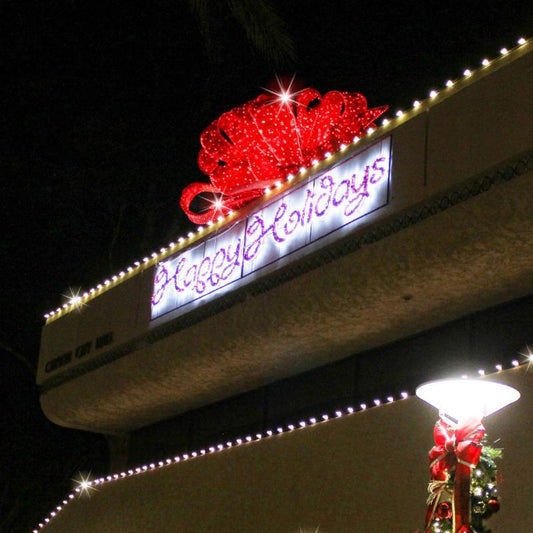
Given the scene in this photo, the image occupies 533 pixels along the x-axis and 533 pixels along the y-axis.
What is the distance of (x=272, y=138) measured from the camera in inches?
526

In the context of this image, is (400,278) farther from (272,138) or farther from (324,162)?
(272,138)

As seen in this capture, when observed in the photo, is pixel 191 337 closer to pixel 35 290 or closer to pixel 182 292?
pixel 182 292

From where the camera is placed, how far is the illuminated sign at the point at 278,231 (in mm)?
11125

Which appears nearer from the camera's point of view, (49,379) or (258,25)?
(258,25)

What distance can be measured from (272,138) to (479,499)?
671 centimetres

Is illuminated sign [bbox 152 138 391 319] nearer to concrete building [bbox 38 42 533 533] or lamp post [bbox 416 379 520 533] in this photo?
concrete building [bbox 38 42 533 533]

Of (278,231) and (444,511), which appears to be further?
(278,231)

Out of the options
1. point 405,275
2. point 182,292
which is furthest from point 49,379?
point 405,275

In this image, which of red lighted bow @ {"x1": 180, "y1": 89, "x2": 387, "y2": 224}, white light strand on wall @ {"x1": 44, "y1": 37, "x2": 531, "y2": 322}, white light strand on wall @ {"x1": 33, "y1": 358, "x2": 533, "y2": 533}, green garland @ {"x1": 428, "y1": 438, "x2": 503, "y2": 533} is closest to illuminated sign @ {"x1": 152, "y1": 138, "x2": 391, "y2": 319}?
white light strand on wall @ {"x1": 44, "y1": 37, "x2": 531, "y2": 322}

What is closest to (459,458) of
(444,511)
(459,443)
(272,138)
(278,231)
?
(459,443)

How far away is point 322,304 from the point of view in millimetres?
11281

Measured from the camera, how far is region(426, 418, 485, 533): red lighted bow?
7695 millimetres

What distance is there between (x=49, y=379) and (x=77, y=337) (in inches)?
37.9

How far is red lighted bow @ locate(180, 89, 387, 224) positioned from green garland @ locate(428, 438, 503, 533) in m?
5.37
